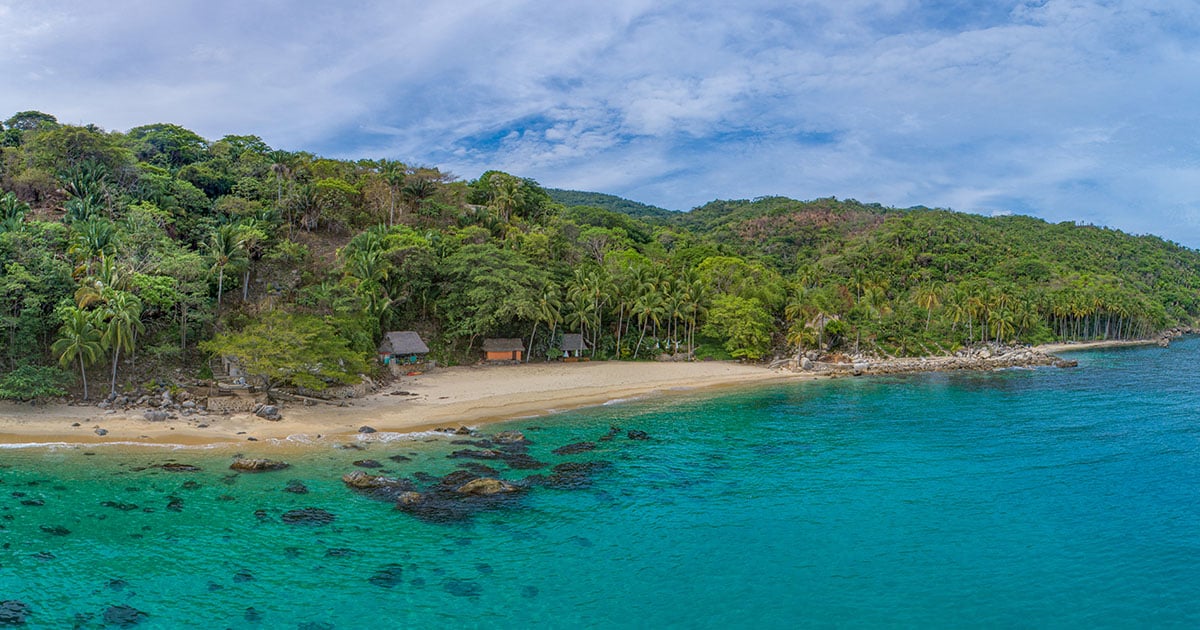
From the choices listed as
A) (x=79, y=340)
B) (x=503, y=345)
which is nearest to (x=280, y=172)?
(x=503, y=345)

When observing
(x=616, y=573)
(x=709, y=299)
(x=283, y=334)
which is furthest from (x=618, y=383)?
(x=616, y=573)

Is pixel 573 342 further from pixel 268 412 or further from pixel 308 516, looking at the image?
pixel 308 516

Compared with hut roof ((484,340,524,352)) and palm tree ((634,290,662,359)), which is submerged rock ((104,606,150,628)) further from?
palm tree ((634,290,662,359))

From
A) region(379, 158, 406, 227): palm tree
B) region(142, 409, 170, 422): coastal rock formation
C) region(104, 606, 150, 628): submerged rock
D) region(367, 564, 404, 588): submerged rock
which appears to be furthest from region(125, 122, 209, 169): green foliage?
region(367, 564, 404, 588): submerged rock

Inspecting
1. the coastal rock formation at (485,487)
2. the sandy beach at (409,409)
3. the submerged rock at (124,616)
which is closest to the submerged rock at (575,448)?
the coastal rock formation at (485,487)

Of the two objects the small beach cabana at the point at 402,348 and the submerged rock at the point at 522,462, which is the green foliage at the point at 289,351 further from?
the submerged rock at the point at 522,462

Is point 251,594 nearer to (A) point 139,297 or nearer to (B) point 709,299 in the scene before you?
(A) point 139,297
